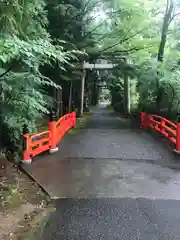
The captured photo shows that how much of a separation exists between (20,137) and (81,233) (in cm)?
397

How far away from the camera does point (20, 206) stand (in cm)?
425

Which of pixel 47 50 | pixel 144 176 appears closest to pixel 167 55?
pixel 144 176

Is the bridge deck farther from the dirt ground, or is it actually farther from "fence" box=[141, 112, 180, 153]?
"fence" box=[141, 112, 180, 153]

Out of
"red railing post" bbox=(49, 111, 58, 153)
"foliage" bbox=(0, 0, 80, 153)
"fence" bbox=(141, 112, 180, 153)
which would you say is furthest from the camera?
"fence" bbox=(141, 112, 180, 153)

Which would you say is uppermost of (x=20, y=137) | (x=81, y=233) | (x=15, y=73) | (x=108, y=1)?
(x=108, y=1)

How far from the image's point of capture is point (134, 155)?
7656 millimetres

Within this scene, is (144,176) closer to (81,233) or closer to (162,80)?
(81,233)

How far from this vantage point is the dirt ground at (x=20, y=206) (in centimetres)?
353

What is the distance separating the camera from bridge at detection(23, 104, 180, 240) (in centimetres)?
365

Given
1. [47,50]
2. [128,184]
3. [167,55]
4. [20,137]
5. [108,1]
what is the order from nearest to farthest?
1. [47,50]
2. [128,184]
3. [20,137]
4. [108,1]
5. [167,55]

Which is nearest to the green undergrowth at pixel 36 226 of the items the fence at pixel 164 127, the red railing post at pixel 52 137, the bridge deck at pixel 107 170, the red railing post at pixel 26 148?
the bridge deck at pixel 107 170

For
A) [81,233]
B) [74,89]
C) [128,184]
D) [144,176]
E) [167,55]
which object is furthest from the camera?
[74,89]

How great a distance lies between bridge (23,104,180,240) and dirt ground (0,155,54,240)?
0.55 feet

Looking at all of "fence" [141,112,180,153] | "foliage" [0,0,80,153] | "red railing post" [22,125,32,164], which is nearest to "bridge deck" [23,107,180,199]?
"red railing post" [22,125,32,164]
